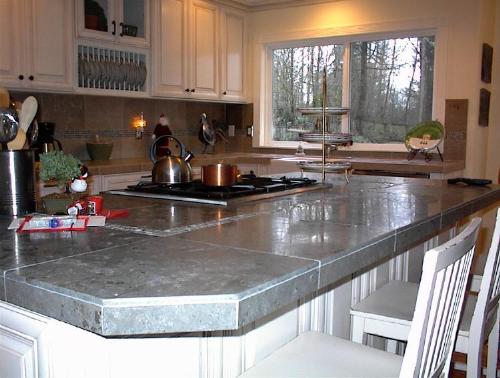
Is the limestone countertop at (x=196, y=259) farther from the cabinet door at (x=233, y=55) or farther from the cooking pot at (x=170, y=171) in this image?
the cabinet door at (x=233, y=55)

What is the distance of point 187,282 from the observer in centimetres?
94

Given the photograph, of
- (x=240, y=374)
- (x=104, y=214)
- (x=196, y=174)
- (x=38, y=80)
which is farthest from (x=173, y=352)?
(x=196, y=174)

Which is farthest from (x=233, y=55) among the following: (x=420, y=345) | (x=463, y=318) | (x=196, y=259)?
(x=420, y=345)

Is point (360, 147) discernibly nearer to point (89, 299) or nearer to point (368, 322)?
point (368, 322)

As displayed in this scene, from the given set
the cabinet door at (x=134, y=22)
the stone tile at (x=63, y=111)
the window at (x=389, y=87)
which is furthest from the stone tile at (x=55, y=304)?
the window at (x=389, y=87)

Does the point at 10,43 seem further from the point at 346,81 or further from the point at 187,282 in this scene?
the point at 187,282

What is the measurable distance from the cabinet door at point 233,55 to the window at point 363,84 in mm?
359

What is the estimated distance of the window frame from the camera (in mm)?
4484

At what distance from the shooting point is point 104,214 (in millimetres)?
1640

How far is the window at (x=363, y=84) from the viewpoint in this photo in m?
4.70

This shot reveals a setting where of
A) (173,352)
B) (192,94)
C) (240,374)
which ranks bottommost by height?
(240,374)

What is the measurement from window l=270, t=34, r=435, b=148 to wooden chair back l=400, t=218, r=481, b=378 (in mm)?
3654

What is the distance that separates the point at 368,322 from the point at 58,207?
100 centimetres

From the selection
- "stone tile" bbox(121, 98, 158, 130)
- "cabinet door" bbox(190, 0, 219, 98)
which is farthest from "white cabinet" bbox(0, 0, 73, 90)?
"cabinet door" bbox(190, 0, 219, 98)
